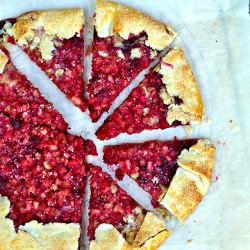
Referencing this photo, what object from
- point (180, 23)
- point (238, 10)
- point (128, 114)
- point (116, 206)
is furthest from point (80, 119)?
point (238, 10)

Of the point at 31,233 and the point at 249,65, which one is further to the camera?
the point at 249,65

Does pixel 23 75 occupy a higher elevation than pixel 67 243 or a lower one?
higher

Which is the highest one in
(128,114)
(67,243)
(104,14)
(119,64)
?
(104,14)

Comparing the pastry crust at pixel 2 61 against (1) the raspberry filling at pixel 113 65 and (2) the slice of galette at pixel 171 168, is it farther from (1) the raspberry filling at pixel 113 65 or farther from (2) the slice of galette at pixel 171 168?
(2) the slice of galette at pixel 171 168

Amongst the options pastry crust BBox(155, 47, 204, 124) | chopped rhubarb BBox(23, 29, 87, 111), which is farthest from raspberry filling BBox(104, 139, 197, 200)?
chopped rhubarb BBox(23, 29, 87, 111)

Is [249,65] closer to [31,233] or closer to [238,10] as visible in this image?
[238,10]

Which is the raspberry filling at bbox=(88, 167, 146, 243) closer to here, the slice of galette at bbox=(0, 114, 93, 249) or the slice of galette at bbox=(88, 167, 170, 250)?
the slice of galette at bbox=(88, 167, 170, 250)

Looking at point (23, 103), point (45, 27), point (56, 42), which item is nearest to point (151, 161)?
point (23, 103)
